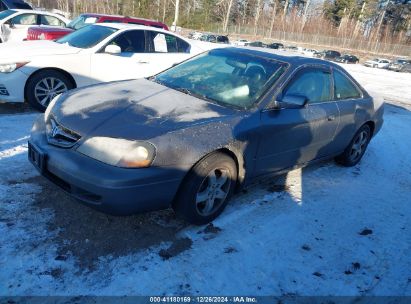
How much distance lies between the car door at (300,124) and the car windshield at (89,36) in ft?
13.1

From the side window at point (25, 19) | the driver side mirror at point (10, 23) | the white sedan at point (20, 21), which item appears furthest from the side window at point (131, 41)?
the side window at point (25, 19)

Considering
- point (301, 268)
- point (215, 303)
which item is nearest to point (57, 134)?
point (215, 303)

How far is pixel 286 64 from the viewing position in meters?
3.96

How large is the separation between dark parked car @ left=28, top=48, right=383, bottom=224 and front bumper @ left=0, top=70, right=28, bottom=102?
2298mm

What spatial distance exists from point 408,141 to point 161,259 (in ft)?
20.5

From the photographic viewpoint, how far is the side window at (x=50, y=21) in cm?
1183

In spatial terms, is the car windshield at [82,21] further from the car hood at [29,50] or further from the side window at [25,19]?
the car hood at [29,50]

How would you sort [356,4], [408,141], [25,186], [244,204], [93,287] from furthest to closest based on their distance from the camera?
[356,4] < [408,141] < [244,204] < [25,186] < [93,287]

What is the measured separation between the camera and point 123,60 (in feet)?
21.7

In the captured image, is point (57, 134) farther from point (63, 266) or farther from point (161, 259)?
point (161, 259)

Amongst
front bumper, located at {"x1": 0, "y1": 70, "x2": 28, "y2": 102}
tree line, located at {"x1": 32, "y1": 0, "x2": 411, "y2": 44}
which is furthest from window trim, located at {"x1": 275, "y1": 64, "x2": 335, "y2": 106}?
tree line, located at {"x1": 32, "y1": 0, "x2": 411, "y2": 44}

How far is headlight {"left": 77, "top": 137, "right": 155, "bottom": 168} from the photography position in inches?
108

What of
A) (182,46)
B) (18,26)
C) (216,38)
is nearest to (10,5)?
(18,26)

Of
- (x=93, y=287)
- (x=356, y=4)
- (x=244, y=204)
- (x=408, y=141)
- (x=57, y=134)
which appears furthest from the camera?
(x=356, y=4)
